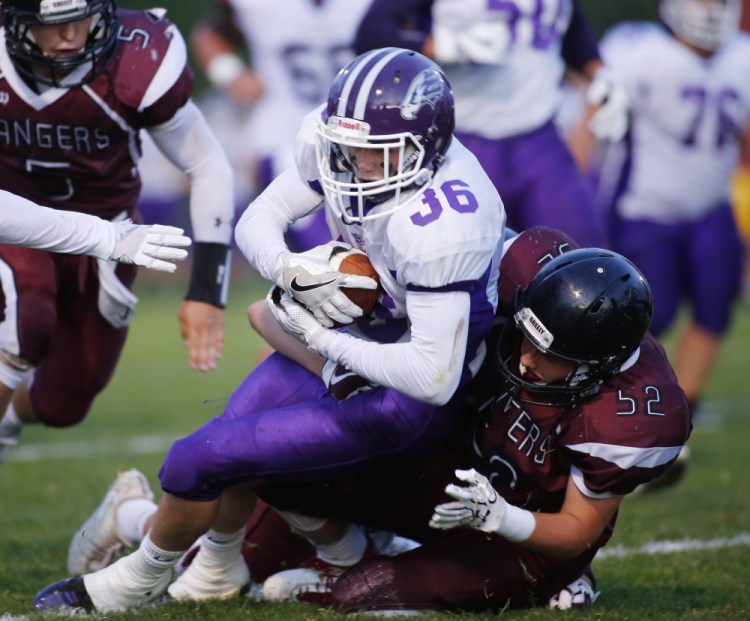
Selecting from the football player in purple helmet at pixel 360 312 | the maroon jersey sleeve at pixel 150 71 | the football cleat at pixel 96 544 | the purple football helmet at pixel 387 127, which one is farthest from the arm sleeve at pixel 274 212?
the football cleat at pixel 96 544

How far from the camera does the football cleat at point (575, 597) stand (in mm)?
3328

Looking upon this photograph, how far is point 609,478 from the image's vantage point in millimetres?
3078

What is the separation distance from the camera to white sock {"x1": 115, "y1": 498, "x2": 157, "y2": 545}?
3.78 metres

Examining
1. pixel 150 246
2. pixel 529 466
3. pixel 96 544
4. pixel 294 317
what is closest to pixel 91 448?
pixel 96 544

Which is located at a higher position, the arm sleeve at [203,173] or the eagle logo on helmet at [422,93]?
the eagle logo on helmet at [422,93]

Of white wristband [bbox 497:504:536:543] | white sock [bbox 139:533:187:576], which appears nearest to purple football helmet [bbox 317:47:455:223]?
white wristband [bbox 497:504:536:543]

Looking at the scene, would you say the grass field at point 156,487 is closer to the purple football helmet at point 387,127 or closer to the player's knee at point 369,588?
the player's knee at point 369,588

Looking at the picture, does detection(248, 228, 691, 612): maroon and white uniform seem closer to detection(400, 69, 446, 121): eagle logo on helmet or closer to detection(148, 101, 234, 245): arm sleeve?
detection(400, 69, 446, 121): eagle logo on helmet

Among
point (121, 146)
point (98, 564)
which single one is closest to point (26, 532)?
point (98, 564)

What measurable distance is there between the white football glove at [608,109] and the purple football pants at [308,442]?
229 centimetres

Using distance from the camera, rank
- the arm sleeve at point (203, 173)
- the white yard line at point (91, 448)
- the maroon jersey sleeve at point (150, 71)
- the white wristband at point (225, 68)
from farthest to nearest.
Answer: the white wristband at point (225, 68)
the white yard line at point (91, 448)
the arm sleeve at point (203, 173)
the maroon jersey sleeve at point (150, 71)

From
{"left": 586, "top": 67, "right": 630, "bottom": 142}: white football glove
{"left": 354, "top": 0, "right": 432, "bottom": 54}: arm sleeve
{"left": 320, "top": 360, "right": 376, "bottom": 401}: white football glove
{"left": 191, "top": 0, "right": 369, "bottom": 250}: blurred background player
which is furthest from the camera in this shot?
{"left": 191, "top": 0, "right": 369, "bottom": 250}: blurred background player

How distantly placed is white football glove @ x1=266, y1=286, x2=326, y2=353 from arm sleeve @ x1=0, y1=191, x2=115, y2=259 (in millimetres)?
484

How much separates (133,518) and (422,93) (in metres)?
1.63
